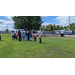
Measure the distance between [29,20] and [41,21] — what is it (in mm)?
6287

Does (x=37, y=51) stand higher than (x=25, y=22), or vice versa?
(x=25, y=22)

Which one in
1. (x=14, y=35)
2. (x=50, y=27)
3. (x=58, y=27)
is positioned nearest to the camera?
(x=14, y=35)

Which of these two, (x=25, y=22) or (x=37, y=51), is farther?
(x=25, y=22)

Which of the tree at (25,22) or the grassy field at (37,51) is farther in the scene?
the tree at (25,22)

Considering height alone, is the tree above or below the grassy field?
above

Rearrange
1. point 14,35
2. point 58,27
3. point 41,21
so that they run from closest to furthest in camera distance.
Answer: point 14,35 < point 41,21 < point 58,27

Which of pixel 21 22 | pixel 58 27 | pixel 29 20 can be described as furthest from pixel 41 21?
pixel 58 27

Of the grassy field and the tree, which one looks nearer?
the grassy field

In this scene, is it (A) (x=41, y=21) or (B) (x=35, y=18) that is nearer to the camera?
(B) (x=35, y=18)

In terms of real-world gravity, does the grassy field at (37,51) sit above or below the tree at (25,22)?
below

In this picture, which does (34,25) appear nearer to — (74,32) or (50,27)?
(74,32)

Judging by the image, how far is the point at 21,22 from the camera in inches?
1054

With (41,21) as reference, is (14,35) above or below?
below

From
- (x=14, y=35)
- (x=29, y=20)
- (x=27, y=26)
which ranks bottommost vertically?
(x=14, y=35)
